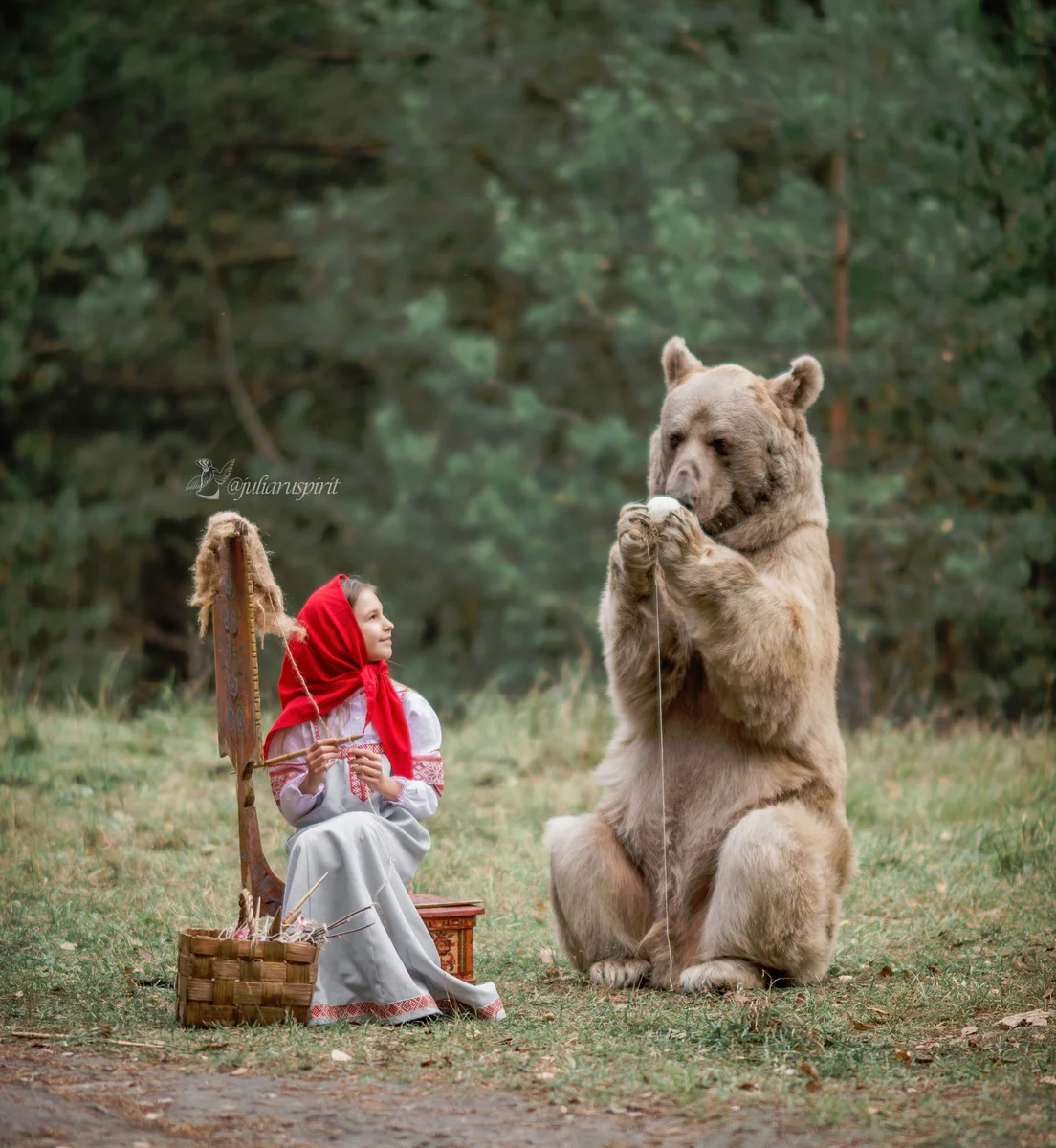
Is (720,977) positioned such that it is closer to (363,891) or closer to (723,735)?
(723,735)

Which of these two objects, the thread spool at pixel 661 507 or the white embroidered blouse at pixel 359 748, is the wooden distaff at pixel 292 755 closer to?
the white embroidered blouse at pixel 359 748

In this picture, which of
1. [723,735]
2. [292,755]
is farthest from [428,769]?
[723,735]

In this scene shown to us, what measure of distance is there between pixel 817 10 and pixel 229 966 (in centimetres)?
1409

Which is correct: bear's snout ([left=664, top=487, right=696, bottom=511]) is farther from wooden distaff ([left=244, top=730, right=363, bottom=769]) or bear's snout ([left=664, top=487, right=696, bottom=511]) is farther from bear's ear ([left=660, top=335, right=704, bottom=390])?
wooden distaff ([left=244, top=730, right=363, bottom=769])

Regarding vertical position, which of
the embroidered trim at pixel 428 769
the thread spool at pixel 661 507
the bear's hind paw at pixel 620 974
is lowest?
the bear's hind paw at pixel 620 974

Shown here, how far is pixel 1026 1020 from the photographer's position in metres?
4.70

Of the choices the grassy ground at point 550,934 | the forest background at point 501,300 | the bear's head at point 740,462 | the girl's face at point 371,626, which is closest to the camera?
the grassy ground at point 550,934

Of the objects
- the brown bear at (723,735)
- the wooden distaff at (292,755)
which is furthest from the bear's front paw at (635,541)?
the wooden distaff at (292,755)

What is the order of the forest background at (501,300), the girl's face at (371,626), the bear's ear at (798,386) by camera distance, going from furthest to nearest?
the forest background at (501,300)
the bear's ear at (798,386)
the girl's face at (371,626)

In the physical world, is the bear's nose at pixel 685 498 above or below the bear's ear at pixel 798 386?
below

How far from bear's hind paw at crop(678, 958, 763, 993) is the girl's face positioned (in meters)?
1.46

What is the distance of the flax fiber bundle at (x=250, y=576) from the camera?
4.73 meters

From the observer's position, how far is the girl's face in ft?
16.3

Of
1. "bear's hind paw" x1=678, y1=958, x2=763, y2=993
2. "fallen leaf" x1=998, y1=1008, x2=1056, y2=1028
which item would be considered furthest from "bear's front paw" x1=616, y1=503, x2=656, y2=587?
"fallen leaf" x1=998, y1=1008, x2=1056, y2=1028
